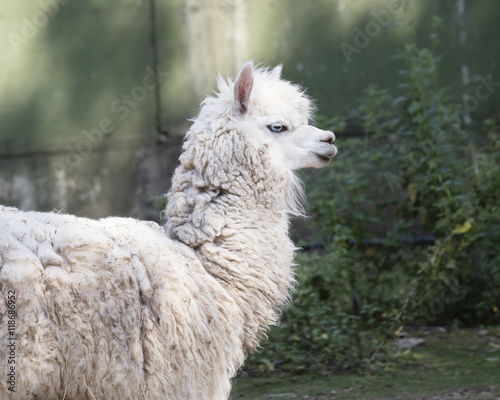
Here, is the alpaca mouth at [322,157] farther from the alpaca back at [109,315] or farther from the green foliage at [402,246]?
the green foliage at [402,246]

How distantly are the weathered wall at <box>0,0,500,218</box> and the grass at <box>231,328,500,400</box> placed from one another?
2884 mm

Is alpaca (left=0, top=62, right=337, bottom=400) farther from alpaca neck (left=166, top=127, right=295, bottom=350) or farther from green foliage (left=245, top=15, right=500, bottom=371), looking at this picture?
green foliage (left=245, top=15, right=500, bottom=371)

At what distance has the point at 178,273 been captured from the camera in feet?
9.66

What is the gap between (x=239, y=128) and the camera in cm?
333

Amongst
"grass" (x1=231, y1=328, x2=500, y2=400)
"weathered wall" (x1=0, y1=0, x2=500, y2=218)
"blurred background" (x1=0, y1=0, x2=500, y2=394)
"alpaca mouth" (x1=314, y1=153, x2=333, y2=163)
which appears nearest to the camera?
"alpaca mouth" (x1=314, y1=153, x2=333, y2=163)

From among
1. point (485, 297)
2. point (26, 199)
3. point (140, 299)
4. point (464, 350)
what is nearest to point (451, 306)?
point (485, 297)

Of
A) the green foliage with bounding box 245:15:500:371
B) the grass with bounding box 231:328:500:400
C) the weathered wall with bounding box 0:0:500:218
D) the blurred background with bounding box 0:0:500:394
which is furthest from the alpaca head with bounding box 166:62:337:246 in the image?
the weathered wall with bounding box 0:0:500:218

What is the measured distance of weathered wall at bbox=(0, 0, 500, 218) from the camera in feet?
23.2

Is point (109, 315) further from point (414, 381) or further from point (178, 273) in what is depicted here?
point (414, 381)

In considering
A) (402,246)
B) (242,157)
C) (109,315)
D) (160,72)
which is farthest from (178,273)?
(160,72)

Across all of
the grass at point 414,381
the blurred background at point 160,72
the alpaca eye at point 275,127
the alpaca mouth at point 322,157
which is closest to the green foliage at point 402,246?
the grass at point 414,381

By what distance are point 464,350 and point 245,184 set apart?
246 centimetres

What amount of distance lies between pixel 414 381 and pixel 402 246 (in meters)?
1.45

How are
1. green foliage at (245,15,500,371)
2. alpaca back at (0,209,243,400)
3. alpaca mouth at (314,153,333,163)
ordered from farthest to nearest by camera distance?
green foliage at (245,15,500,371) < alpaca mouth at (314,153,333,163) < alpaca back at (0,209,243,400)
